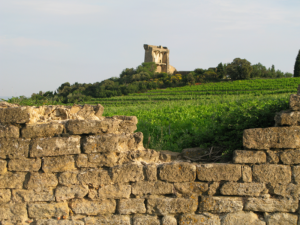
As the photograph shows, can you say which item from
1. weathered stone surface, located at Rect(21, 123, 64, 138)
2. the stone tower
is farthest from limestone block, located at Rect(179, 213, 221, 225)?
the stone tower

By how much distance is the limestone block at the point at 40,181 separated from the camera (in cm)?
380

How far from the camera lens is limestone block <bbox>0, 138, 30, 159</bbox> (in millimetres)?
3812

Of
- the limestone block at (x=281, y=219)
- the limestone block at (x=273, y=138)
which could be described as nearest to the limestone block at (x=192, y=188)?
the limestone block at (x=273, y=138)

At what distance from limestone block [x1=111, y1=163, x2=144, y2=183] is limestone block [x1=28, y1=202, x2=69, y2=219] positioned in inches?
35.2

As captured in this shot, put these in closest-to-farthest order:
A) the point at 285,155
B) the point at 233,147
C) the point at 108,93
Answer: the point at 285,155
the point at 233,147
the point at 108,93

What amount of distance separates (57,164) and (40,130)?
1.93ft

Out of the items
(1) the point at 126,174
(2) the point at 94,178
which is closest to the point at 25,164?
(2) the point at 94,178

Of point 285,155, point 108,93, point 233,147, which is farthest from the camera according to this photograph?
point 108,93

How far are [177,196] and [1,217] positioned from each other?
274cm

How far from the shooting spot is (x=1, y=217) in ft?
12.6

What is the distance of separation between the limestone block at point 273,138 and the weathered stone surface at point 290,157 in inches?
3.6

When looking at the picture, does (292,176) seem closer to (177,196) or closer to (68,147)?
(177,196)

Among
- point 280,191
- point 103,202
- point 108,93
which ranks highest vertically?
point 108,93

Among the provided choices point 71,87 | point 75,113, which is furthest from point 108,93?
point 75,113
